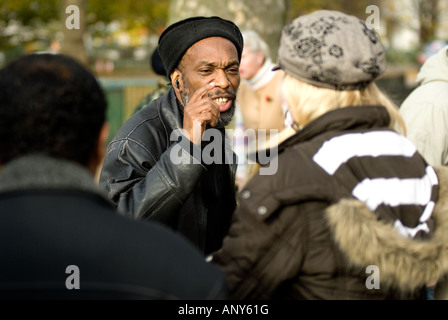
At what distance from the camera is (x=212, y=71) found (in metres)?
3.61

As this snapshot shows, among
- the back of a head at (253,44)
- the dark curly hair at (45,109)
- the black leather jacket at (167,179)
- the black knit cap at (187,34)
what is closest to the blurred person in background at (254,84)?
the back of a head at (253,44)

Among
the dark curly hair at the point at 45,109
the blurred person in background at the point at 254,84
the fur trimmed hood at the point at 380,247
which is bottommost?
the fur trimmed hood at the point at 380,247

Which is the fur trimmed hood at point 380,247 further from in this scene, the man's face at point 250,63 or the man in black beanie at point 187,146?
the man's face at point 250,63

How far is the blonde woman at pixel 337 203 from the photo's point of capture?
209 cm

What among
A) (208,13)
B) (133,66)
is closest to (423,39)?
(133,66)

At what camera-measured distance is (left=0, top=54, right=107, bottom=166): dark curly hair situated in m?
1.71

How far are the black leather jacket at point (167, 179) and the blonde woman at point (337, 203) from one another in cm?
76

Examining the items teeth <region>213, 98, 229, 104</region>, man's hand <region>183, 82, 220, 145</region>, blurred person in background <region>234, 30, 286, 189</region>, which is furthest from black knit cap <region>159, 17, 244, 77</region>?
blurred person in background <region>234, 30, 286, 189</region>

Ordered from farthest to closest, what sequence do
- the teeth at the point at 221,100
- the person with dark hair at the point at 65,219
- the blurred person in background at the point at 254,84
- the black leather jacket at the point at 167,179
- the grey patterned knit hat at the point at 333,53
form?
the blurred person in background at the point at 254,84 → the teeth at the point at 221,100 → the black leather jacket at the point at 167,179 → the grey patterned knit hat at the point at 333,53 → the person with dark hair at the point at 65,219

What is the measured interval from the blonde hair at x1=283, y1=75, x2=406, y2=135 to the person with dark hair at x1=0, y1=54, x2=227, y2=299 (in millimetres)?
745

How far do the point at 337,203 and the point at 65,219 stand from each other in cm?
90

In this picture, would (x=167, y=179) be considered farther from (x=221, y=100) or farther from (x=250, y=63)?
(x=250, y=63)
